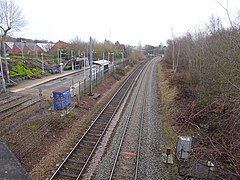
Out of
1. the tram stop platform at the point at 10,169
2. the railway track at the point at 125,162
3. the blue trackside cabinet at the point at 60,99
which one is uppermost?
the blue trackside cabinet at the point at 60,99

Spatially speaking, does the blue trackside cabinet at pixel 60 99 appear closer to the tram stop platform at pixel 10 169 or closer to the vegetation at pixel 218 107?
the tram stop platform at pixel 10 169

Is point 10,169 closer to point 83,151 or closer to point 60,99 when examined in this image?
point 83,151

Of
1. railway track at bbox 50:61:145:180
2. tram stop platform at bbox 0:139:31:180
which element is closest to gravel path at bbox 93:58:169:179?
railway track at bbox 50:61:145:180

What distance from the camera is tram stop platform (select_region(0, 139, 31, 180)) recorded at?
6.06m

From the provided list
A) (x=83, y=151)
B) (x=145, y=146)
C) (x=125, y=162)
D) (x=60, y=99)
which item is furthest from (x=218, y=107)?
(x=60, y=99)

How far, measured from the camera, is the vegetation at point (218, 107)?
6730 mm

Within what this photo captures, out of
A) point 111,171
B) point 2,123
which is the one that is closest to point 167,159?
point 111,171

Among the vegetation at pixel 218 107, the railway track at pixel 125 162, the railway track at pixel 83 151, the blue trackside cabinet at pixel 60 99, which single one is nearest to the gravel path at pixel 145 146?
the railway track at pixel 125 162

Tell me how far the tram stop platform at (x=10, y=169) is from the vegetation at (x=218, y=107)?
6186 mm

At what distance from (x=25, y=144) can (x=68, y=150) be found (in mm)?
2088

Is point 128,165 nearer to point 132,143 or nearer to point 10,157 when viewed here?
point 132,143

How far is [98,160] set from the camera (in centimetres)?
830

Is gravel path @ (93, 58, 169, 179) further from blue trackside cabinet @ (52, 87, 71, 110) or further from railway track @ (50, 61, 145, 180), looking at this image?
blue trackside cabinet @ (52, 87, 71, 110)

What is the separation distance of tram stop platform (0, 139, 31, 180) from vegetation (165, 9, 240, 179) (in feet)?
20.3
